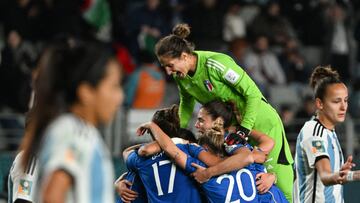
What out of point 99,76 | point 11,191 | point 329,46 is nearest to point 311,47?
point 329,46

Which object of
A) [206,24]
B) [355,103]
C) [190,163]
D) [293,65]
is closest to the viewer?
[190,163]

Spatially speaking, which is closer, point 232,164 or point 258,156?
point 232,164

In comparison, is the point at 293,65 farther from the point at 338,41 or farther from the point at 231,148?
the point at 231,148

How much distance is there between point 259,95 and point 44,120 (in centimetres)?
344

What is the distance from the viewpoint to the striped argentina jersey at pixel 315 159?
238 inches

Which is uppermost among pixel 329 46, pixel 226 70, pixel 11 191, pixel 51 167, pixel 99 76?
pixel 329 46

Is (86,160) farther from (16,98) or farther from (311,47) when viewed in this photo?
(311,47)

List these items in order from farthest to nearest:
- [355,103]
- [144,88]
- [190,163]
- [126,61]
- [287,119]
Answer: [355,103]
[126,61]
[287,119]
[144,88]
[190,163]

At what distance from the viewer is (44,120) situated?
3277 millimetres

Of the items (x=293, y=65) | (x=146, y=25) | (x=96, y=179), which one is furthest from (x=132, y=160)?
(x=293, y=65)

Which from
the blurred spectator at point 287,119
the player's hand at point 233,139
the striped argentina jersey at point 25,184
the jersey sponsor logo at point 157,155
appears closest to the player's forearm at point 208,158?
the player's hand at point 233,139

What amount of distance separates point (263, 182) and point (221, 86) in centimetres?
75

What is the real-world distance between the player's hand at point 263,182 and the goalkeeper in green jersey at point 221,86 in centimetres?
29

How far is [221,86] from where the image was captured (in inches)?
261
